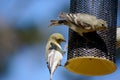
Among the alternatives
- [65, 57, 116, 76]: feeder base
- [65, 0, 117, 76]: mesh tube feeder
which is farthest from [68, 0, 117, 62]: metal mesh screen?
[65, 57, 116, 76]: feeder base

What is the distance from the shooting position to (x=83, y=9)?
785cm

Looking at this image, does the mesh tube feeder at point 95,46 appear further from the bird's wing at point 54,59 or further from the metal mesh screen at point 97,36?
the bird's wing at point 54,59

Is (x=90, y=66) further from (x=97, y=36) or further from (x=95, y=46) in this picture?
(x=97, y=36)

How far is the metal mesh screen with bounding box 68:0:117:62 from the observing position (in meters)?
7.63

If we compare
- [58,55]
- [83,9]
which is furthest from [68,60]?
[83,9]

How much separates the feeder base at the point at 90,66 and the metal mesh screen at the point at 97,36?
11 centimetres

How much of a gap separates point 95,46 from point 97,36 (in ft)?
0.46

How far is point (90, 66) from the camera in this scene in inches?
298

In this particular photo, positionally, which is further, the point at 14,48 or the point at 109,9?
the point at 14,48

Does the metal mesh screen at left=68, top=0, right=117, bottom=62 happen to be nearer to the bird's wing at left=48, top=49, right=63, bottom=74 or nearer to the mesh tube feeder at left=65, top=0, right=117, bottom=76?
the mesh tube feeder at left=65, top=0, right=117, bottom=76

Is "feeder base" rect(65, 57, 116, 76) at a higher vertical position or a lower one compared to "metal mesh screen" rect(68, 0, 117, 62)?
lower

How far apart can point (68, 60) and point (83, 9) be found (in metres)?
0.81

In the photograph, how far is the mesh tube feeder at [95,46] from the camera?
24.6 feet

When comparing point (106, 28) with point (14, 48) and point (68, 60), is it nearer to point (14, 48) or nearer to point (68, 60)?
point (68, 60)
